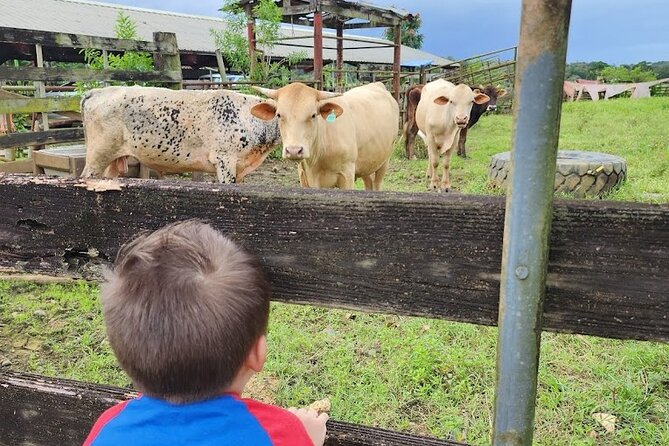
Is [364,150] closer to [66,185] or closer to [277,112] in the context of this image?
[277,112]

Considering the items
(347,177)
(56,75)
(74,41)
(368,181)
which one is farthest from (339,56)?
(347,177)

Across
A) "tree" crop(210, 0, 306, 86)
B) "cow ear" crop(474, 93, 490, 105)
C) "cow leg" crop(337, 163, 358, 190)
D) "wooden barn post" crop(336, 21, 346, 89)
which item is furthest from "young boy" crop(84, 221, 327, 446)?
"wooden barn post" crop(336, 21, 346, 89)

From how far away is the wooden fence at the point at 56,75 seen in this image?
575 cm

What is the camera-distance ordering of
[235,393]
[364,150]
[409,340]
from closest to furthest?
[235,393], [409,340], [364,150]

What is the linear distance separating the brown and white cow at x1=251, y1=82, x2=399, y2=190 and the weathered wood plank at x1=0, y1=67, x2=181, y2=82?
2.49 m

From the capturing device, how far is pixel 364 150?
594 centimetres

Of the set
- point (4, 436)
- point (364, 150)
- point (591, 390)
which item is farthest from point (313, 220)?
point (364, 150)

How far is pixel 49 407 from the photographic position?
133 centimetres

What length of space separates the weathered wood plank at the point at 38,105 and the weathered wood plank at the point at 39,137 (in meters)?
0.25

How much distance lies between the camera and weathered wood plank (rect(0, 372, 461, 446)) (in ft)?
4.23

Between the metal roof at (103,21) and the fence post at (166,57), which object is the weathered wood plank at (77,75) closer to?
the fence post at (166,57)

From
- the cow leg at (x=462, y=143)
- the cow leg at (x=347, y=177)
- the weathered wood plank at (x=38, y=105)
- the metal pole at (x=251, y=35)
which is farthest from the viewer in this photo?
the cow leg at (x=462, y=143)

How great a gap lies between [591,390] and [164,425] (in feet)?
7.93

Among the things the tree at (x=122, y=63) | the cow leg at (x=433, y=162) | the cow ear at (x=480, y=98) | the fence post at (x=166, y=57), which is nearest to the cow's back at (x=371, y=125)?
the cow leg at (x=433, y=162)
